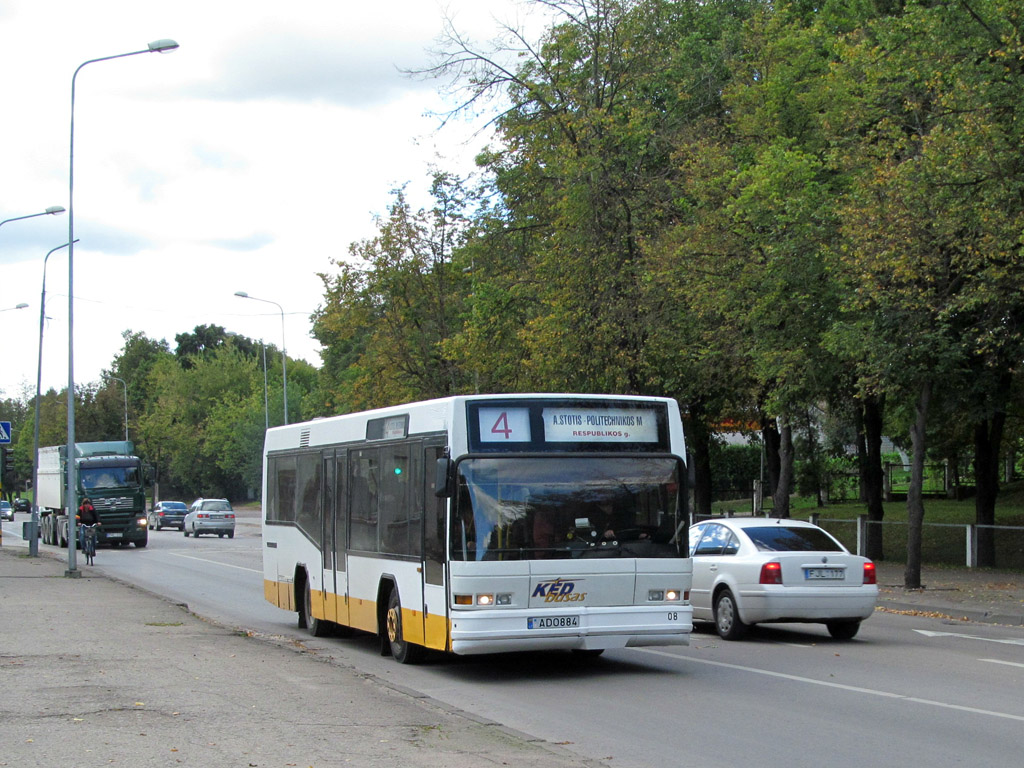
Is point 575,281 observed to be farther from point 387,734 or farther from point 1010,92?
point 387,734

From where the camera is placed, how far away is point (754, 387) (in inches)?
1137

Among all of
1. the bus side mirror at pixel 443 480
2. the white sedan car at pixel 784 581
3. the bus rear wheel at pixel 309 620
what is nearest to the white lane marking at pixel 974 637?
the white sedan car at pixel 784 581

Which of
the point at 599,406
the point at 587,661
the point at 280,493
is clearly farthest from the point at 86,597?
the point at 599,406

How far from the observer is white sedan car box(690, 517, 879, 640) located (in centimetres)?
1478

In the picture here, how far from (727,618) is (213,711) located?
7.97 m

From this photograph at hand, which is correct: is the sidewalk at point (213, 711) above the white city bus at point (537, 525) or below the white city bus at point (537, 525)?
below

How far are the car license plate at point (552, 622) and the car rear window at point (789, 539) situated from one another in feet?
14.1

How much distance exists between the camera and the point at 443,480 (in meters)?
11.4

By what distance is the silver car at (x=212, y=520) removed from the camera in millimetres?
55656

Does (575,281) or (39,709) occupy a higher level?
(575,281)

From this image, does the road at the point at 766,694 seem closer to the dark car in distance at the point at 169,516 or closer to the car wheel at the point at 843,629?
the car wheel at the point at 843,629

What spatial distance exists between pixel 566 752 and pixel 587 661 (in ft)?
17.6

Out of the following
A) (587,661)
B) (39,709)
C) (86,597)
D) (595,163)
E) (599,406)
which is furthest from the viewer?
(595,163)

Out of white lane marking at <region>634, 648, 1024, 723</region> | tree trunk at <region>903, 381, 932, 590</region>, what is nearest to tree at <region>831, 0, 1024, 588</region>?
tree trunk at <region>903, 381, 932, 590</region>
